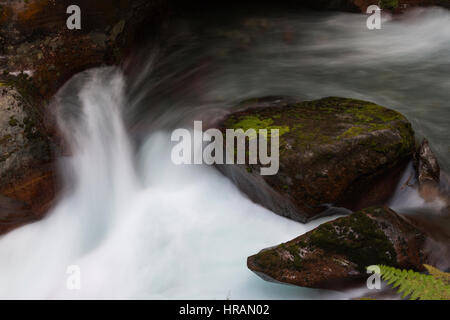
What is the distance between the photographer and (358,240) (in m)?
3.83

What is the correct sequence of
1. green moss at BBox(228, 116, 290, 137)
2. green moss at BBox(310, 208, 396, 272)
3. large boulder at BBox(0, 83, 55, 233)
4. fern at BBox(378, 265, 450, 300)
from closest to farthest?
fern at BBox(378, 265, 450, 300)
green moss at BBox(310, 208, 396, 272)
large boulder at BBox(0, 83, 55, 233)
green moss at BBox(228, 116, 290, 137)

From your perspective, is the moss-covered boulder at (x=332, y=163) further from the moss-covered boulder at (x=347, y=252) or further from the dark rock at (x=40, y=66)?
the dark rock at (x=40, y=66)

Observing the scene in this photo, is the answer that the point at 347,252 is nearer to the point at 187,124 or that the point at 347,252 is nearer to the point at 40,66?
the point at 187,124

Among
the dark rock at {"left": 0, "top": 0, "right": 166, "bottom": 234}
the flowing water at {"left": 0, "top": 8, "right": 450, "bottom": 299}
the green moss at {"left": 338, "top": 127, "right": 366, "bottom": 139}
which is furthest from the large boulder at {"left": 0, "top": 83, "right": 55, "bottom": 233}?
the green moss at {"left": 338, "top": 127, "right": 366, "bottom": 139}

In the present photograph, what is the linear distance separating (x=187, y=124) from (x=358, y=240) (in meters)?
2.67

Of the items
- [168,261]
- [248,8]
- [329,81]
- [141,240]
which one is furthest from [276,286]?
[248,8]

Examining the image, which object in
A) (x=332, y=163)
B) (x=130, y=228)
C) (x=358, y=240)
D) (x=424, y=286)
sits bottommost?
(x=130, y=228)

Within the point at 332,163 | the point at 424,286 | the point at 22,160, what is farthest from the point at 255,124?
the point at 424,286

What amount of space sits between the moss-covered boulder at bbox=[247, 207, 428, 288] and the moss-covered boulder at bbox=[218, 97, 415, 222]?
439 mm

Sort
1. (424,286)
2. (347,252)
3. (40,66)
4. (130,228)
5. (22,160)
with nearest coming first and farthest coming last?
(424,286) → (347,252) → (22,160) → (130,228) → (40,66)

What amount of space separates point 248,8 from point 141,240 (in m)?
5.18

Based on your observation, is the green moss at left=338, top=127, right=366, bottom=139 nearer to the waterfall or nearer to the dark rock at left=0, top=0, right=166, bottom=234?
the waterfall

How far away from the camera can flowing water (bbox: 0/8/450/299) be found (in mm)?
4402

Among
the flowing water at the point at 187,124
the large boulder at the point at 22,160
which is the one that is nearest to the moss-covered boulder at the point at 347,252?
the flowing water at the point at 187,124
